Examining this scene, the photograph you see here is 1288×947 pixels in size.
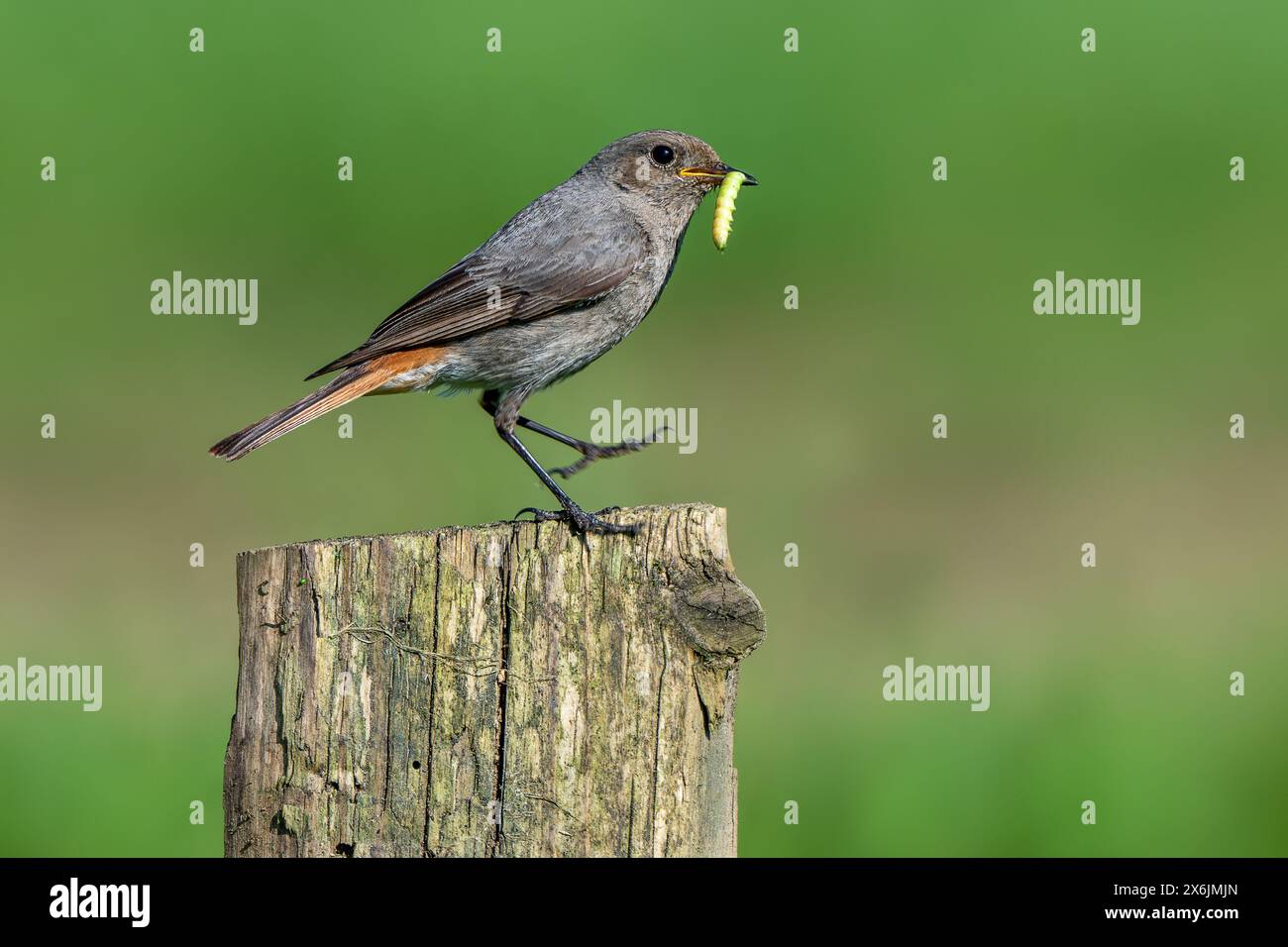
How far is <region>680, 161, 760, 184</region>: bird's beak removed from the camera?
8688 mm

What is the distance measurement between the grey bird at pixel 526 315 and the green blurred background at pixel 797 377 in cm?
242

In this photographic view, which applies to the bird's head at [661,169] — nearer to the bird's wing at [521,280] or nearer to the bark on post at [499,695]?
the bird's wing at [521,280]

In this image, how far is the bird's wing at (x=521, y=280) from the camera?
25.8 feet

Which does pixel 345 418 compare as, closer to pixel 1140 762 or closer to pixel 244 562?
pixel 1140 762

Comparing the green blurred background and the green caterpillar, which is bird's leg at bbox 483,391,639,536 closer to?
the green caterpillar

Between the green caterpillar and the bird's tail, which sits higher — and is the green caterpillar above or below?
above

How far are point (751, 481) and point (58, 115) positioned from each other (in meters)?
7.59

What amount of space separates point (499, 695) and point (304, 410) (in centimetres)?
258

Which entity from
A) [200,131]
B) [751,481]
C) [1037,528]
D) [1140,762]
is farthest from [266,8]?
[1140,762]

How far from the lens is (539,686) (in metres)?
5.25

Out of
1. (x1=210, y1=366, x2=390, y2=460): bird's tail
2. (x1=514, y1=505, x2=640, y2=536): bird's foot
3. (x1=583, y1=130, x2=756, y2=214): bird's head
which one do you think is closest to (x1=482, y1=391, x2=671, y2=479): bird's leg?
(x1=210, y1=366, x2=390, y2=460): bird's tail

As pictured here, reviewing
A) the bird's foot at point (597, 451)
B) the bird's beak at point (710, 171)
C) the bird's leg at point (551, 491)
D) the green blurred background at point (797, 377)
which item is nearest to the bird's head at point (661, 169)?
the bird's beak at point (710, 171)

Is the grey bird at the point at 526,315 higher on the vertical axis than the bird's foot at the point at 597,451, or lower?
higher

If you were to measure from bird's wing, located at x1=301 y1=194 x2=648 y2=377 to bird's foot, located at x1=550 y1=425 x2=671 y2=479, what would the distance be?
2.05ft
